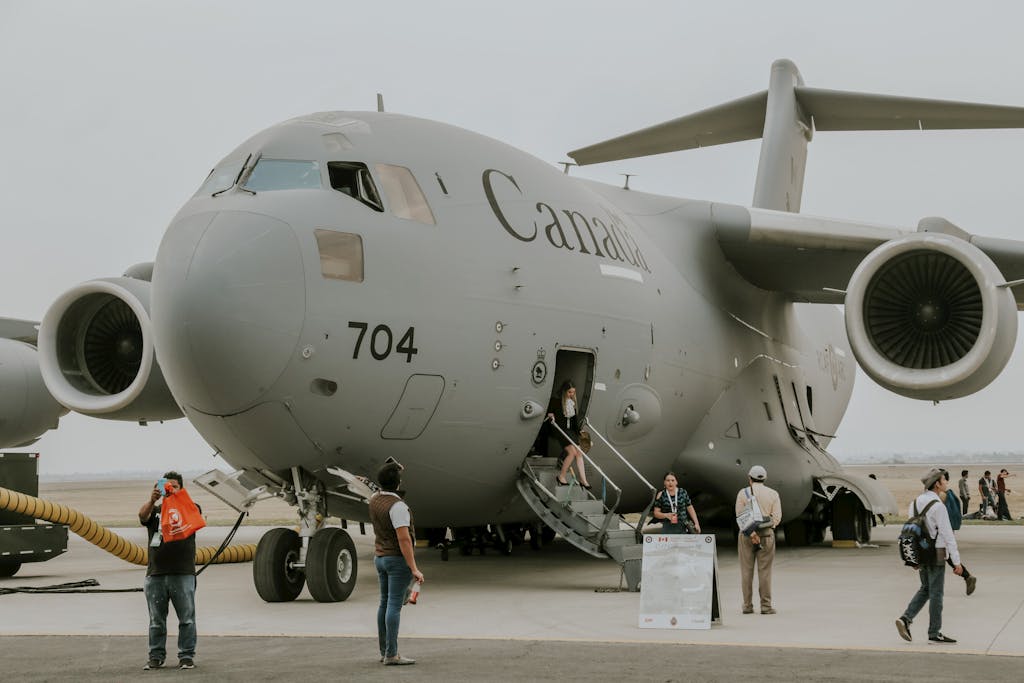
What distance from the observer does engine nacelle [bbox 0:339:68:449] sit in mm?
18484

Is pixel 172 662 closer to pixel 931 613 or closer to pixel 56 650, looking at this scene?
pixel 56 650

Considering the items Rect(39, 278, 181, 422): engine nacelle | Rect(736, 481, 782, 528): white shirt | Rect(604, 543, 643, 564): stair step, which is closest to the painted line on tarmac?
Rect(736, 481, 782, 528): white shirt

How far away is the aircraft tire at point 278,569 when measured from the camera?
1098cm

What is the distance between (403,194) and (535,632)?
4.35 metres

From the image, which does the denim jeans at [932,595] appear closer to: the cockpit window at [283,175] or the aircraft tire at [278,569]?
the aircraft tire at [278,569]

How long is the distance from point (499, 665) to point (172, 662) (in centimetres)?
217

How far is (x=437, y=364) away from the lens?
11086 millimetres

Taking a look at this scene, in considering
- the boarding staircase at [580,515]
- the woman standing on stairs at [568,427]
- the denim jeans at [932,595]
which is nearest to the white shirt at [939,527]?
the denim jeans at [932,595]

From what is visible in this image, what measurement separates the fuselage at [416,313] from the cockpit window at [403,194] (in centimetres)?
2

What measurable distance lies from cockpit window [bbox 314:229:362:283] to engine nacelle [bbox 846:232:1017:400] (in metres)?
6.04

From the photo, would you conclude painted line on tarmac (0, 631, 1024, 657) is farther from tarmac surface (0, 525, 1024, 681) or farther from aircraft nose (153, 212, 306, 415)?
aircraft nose (153, 212, 306, 415)

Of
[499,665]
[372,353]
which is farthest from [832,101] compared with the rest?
[499,665]

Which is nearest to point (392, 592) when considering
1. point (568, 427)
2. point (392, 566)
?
point (392, 566)

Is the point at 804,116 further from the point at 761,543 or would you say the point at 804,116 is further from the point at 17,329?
the point at 17,329
